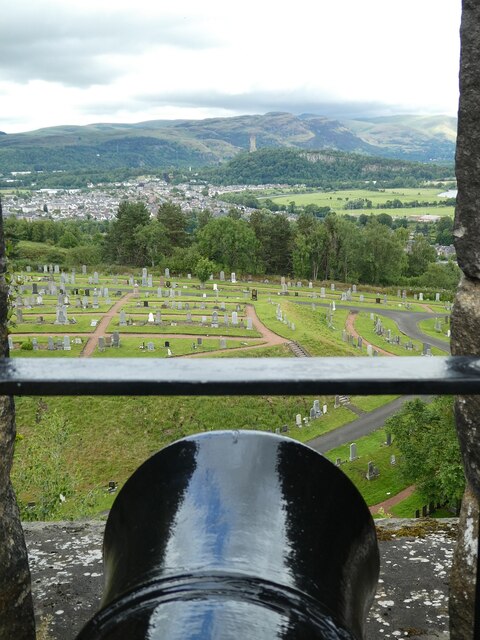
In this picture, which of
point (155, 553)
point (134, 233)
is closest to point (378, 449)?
point (155, 553)

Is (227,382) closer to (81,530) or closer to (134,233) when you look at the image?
(81,530)

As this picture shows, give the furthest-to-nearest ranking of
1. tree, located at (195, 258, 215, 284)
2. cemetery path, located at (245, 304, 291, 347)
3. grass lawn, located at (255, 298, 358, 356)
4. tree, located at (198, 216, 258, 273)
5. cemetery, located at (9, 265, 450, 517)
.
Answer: tree, located at (198, 216, 258, 273) → tree, located at (195, 258, 215, 284) → grass lawn, located at (255, 298, 358, 356) → cemetery path, located at (245, 304, 291, 347) → cemetery, located at (9, 265, 450, 517)

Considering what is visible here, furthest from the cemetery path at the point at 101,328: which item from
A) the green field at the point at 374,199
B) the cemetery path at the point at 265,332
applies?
the green field at the point at 374,199

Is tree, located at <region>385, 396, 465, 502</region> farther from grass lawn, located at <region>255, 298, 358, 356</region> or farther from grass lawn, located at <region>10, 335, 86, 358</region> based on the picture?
grass lawn, located at <region>10, 335, 86, 358</region>

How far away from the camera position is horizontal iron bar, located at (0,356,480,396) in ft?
4.34

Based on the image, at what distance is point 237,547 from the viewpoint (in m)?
1.43

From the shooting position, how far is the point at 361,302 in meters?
48.9

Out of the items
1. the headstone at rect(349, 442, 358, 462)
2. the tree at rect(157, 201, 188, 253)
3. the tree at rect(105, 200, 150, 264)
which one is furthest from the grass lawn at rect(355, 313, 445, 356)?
the tree at rect(105, 200, 150, 264)

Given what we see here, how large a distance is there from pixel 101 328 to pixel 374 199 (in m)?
145

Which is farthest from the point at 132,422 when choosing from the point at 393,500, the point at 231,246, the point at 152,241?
the point at 152,241

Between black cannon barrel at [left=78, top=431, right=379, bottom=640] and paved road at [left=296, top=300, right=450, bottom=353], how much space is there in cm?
3488

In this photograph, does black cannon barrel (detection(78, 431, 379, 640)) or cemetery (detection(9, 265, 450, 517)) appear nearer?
black cannon barrel (detection(78, 431, 379, 640))

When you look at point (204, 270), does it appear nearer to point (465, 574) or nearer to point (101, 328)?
point (101, 328)

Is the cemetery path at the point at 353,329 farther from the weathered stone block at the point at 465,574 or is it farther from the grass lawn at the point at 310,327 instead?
the weathered stone block at the point at 465,574
